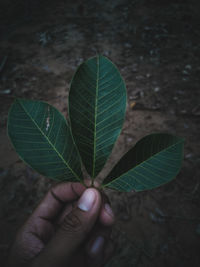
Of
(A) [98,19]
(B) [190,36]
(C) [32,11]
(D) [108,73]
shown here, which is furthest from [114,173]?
(C) [32,11]

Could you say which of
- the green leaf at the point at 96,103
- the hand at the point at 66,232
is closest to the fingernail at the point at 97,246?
the hand at the point at 66,232

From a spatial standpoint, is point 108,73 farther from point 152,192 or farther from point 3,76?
point 3,76

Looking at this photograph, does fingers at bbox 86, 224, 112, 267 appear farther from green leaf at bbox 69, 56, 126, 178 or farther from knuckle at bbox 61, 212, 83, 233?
green leaf at bbox 69, 56, 126, 178

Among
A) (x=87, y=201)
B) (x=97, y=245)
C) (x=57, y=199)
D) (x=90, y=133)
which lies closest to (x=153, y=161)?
(x=90, y=133)

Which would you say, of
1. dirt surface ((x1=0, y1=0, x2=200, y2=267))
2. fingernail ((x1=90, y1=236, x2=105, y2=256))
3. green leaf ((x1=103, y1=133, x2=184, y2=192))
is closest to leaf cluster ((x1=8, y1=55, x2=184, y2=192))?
green leaf ((x1=103, y1=133, x2=184, y2=192))

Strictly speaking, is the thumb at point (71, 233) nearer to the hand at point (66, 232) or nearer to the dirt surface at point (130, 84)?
the hand at point (66, 232)

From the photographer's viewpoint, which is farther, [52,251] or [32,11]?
[32,11]
